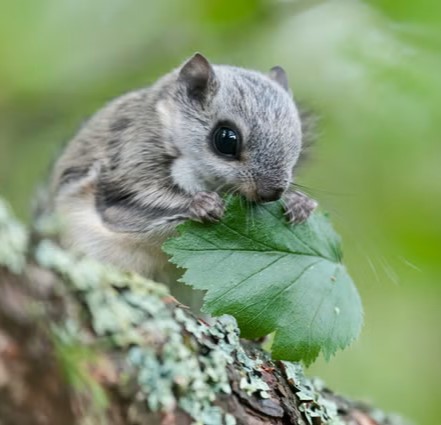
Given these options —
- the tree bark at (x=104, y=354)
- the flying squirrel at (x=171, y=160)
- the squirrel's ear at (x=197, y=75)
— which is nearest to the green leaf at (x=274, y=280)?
the tree bark at (x=104, y=354)

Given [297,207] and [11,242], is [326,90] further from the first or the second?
[11,242]

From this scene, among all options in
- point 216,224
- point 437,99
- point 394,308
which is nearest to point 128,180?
point 216,224

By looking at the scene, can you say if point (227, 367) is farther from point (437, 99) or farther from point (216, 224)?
point (437, 99)

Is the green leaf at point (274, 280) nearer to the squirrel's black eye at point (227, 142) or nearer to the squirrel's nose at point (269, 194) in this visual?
the squirrel's nose at point (269, 194)

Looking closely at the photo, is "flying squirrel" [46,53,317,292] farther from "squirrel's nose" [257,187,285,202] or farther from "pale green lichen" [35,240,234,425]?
"pale green lichen" [35,240,234,425]

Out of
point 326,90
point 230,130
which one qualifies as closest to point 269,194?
point 230,130

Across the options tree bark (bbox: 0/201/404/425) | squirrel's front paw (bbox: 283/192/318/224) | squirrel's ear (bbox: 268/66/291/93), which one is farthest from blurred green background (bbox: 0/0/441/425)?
tree bark (bbox: 0/201/404/425)
